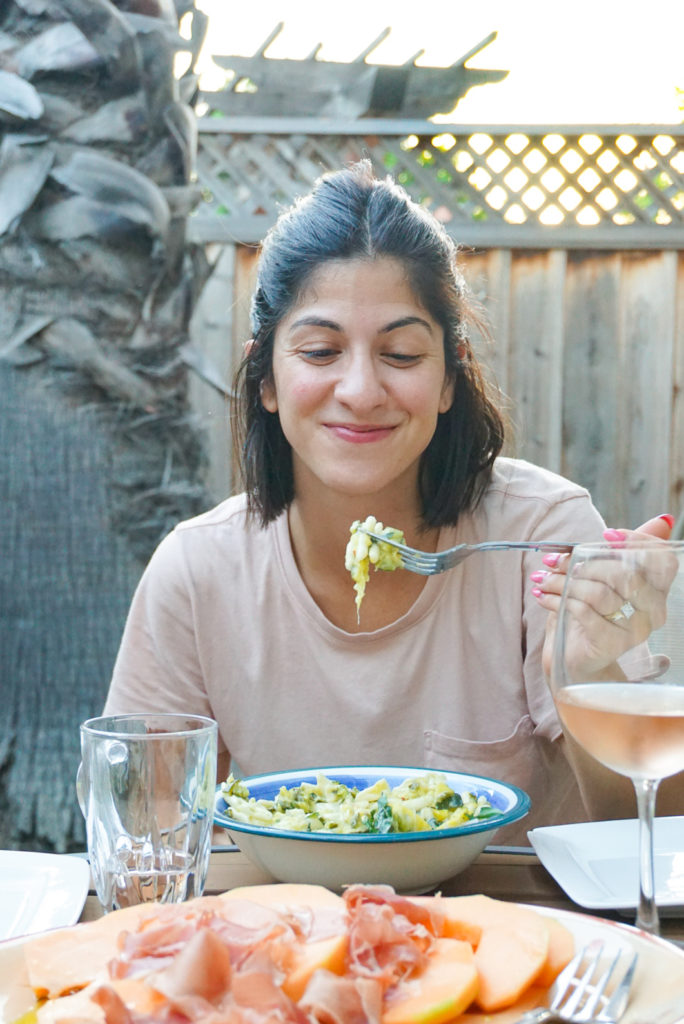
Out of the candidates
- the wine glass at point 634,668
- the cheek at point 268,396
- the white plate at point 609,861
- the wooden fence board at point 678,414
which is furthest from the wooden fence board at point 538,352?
the wine glass at point 634,668

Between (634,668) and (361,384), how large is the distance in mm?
942

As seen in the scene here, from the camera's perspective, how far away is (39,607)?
8.59ft

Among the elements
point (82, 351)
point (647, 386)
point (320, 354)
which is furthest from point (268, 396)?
point (647, 386)

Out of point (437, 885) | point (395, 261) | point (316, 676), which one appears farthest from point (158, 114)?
point (437, 885)

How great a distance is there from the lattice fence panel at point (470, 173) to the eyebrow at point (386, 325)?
164 cm

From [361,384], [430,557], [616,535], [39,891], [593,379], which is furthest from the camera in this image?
[593,379]

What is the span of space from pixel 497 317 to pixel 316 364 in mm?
1691

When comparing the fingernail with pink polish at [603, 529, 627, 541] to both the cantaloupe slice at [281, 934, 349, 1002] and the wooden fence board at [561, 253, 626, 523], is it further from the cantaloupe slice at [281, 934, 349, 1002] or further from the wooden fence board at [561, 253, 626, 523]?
the wooden fence board at [561, 253, 626, 523]

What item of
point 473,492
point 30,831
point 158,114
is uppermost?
point 158,114

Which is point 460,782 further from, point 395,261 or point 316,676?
point 395,261

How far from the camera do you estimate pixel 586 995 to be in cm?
74

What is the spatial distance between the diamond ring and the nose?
35.6 inches

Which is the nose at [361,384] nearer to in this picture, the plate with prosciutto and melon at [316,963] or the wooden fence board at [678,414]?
the plate with prosciutto and melon at [316,963]

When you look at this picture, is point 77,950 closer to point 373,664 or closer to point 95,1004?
point 95,1004
